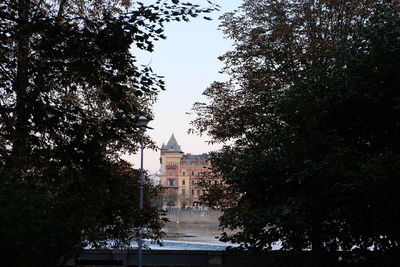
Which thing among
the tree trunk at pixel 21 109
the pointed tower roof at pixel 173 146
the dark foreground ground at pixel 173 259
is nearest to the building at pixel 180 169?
the pointed tower roof at pixel 173 146

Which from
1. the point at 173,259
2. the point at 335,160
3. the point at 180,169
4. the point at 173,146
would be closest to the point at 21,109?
the point at 335,160

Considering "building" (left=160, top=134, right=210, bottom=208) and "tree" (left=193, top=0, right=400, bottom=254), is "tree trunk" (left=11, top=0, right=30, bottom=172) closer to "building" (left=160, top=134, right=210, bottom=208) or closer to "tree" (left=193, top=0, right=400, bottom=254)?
"tree" (left=193, top=0, right=400, bottom=254)

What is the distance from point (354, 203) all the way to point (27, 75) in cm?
751

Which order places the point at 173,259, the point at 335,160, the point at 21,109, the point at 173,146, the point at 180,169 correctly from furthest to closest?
the point at 173,146, the point at 180,169, the point at 173,259, the point at 335,160, the point at 21,109

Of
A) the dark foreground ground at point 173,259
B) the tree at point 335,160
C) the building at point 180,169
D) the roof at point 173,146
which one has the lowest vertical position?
the dark foreground ground at point 173,259

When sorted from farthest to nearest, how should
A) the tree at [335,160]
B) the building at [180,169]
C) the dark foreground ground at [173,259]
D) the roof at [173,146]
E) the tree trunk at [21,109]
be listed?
the roof at [173,146] → the building at [180,169] → the dark foreground ground at [173,259] → the tree at [335,160] → the tree trunk at [21,109]

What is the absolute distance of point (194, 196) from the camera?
608ft

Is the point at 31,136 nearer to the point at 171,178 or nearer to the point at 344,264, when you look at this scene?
the point at 344,264

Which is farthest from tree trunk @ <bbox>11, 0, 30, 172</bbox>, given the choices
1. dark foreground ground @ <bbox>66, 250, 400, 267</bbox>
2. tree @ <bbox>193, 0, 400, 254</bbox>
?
dark foreground ground @ <bbox>66, 250, 400, 267</bbox>

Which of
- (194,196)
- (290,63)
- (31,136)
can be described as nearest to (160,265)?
(290,63)

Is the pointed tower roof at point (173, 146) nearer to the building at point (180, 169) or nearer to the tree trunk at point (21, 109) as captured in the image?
the building at point (180, 169)

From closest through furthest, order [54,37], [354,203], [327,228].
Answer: [54,37]
[354,203]
[327,228]

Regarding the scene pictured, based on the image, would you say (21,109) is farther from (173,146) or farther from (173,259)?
(173,146)

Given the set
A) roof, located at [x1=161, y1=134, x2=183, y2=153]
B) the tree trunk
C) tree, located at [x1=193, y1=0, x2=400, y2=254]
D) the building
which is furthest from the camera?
roof, located at [x1=161, y1=134, x2=183, y2=153]
